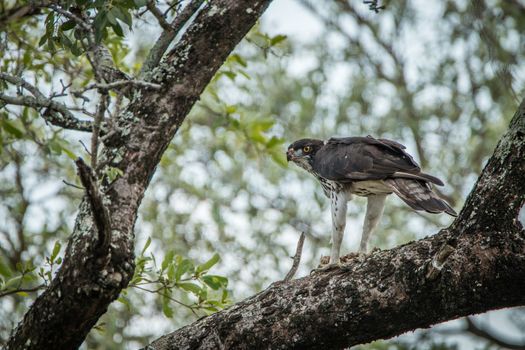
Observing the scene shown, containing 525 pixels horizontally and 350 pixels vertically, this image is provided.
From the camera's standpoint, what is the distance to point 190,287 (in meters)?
4.40

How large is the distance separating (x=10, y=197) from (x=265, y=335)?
6.04 m

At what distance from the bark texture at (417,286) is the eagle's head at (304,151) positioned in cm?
282

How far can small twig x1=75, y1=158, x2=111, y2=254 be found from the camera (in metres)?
2.90

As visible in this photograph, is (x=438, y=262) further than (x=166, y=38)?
No

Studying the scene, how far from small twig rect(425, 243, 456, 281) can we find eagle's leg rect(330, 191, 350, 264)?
6.30ft

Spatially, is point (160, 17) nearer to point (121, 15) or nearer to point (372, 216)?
point (121, 15)

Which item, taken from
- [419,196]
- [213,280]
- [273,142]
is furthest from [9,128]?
[419,196]

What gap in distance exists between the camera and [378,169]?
5.11 m

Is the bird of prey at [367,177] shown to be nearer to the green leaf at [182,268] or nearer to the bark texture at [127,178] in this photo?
the green leaf at [182,268]

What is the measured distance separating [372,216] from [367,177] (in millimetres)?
613

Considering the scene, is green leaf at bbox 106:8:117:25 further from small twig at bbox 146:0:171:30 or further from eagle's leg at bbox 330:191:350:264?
eagle's leg at bbox 330:191:350:264

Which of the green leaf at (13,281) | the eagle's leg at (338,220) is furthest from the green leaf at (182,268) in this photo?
the eagle's leg at (338,220)

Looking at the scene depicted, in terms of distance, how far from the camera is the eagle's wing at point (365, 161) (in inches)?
197

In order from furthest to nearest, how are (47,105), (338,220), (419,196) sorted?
1. (338,220)
2. (419,196)
3. (47,105)
